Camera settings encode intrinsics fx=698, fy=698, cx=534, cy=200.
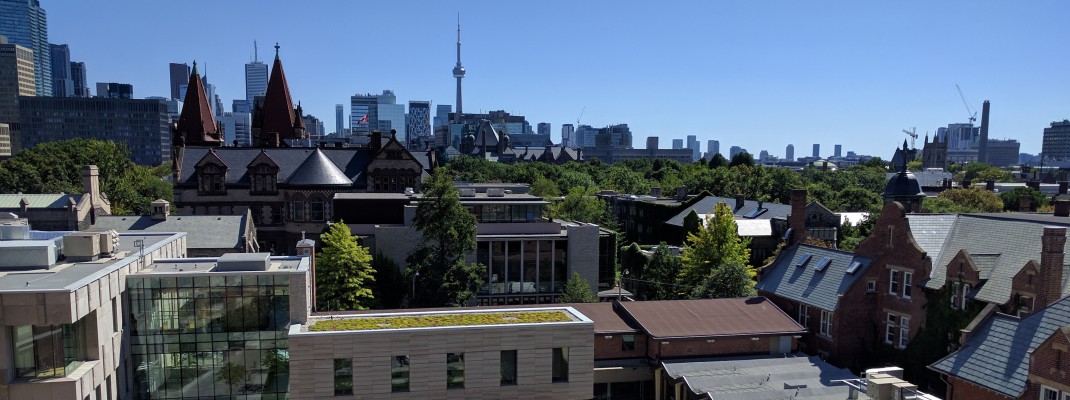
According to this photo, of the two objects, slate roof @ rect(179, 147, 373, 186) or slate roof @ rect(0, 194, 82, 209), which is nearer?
slate roof @ rect(0, 194, 82, 209)

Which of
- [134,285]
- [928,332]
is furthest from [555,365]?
[928,332]

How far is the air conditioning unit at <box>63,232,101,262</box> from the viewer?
27141mm

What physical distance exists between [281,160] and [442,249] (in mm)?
29564

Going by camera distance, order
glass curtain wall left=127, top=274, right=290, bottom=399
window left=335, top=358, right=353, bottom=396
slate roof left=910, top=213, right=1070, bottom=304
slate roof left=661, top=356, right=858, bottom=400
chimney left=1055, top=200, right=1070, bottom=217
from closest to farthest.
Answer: window left=335, top=358, right=353, bottom=396 < glass curtain wall left=127, top=274, right=290, bottom=399 < slate roof left=661, top=356, right=858, bottom=400 < slate roof left=910, top=213, right=1070, bottom=304 < chimney left=1055, top=200, right=1070, bottom=217

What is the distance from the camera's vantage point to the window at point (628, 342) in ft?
119

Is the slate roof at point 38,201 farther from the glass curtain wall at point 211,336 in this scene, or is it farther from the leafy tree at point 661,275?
the leafy tree at point 661,275

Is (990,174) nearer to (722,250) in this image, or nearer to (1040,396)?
(722,250)

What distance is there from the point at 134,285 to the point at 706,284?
33535mm

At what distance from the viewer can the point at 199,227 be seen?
48188 mm

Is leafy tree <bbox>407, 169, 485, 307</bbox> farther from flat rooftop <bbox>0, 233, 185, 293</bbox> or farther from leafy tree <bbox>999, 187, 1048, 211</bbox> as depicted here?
leafy tree <bbox>999, 187, 1048, 211</bbox>

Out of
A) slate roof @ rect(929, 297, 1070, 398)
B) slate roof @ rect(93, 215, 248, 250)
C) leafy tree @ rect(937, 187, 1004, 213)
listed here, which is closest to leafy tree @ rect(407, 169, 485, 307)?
slate roof @ rect(93, 215, 248, 250)

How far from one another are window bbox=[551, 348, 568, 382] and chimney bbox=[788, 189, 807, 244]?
2437 centimetres

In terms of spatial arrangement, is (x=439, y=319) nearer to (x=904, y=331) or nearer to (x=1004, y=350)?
(x=1004, y=350)

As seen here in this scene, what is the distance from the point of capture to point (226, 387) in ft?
90.3
